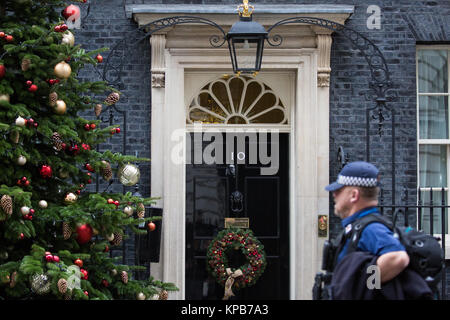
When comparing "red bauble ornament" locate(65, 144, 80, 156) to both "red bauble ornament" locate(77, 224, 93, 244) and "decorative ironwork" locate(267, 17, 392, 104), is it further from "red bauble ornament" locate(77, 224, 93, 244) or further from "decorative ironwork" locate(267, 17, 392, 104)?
"decorative ironwork" locate(267, 17, 392, 104)

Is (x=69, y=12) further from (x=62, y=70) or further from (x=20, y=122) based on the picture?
(x=20, y=122)

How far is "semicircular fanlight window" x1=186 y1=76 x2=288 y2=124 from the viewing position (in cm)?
848

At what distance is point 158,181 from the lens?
803 centimetres

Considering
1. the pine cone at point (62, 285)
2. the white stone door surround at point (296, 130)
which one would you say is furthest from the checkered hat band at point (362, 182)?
the white stone door surround at point (296, 130)

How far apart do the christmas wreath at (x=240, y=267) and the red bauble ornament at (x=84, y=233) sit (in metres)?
2.92

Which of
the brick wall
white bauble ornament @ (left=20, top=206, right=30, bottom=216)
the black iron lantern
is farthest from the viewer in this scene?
the brick wall

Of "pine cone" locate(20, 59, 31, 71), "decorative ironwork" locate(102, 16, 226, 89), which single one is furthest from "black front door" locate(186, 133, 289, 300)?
"pine cone" locate(20, 59, 31, 71)

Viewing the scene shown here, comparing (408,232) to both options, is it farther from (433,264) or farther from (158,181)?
(158,181)

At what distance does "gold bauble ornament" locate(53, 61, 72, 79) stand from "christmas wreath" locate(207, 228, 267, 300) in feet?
11.6

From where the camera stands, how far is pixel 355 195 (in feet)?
13.5

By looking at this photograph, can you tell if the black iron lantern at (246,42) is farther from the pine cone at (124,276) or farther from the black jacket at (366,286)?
the black jacket at (366,286)

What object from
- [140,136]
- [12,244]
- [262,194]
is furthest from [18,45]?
[262,194]

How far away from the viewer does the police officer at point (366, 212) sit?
12.3ft

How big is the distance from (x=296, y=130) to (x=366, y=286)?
4.58 metres
